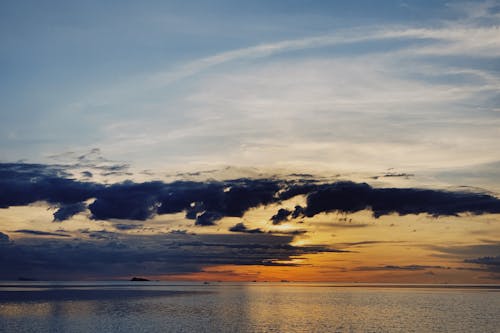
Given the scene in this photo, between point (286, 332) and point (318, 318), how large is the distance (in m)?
33.7

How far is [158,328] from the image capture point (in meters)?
107

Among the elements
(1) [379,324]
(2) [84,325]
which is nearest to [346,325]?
(1) [379,324]

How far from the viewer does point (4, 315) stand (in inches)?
5197

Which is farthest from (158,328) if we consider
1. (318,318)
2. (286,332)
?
(318,318)

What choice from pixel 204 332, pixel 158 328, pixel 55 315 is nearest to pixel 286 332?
pixel 204 332

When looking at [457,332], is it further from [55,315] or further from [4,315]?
[4,315]

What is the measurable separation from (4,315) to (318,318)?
77.4 m

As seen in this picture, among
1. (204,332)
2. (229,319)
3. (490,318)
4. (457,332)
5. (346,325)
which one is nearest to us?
(204,332)

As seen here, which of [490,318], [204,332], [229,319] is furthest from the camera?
[490,318]

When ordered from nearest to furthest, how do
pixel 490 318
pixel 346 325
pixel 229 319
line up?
pixel 346 325 → pixel 229 319 → pixel 490 318

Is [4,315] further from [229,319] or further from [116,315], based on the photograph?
[229,319]

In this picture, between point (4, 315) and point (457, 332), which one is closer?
point (457, 332)

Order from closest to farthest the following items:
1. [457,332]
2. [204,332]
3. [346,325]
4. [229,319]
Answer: [204,332]
[457,332]
[346,325]
[229,319]

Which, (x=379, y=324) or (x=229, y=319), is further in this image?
(x=229, y=319)
